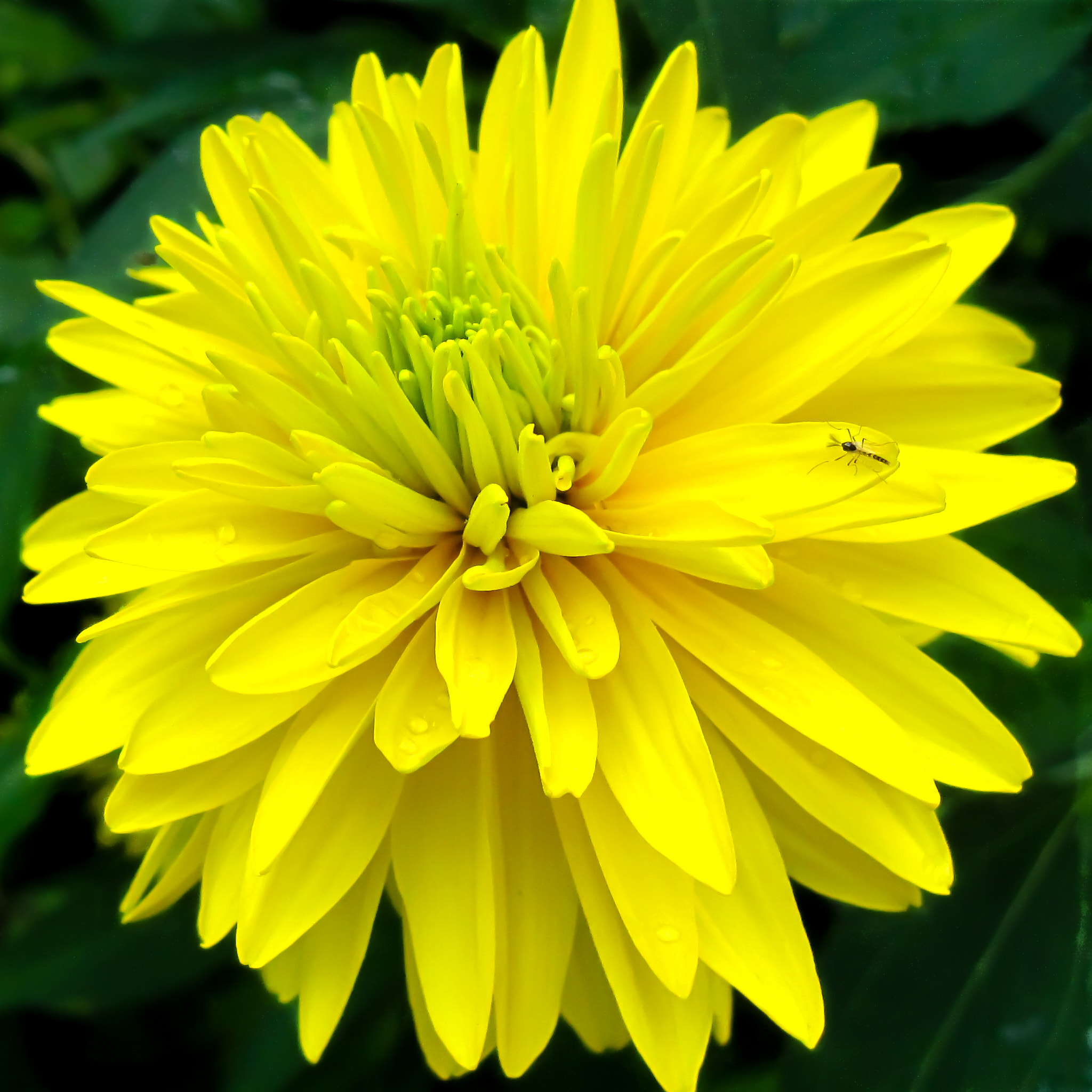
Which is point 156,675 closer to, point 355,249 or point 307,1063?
point 355,249

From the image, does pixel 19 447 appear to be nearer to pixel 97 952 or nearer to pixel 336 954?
pixel 97 952

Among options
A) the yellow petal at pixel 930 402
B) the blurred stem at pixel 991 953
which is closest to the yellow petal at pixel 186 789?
the yellow petal at pixel 930 402

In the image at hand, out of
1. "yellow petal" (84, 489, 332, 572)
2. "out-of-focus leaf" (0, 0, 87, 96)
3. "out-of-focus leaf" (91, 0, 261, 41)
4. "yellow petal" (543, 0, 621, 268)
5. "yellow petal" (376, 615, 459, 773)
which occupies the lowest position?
"yellow petal" (376, 615, 459, 773)

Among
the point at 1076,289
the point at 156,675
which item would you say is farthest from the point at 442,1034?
the point at 1076,289

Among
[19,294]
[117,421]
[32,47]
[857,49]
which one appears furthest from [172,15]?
[857,49]

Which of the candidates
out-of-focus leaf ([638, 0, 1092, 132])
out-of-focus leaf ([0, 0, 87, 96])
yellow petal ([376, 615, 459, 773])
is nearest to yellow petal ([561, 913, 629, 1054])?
yellow petal ([376, 615, 459, 773])

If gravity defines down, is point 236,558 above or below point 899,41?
below

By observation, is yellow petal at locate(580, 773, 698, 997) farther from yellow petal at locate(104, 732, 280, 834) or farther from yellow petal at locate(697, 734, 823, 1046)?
yellow petal at locate(104, 732, 280, 834)
